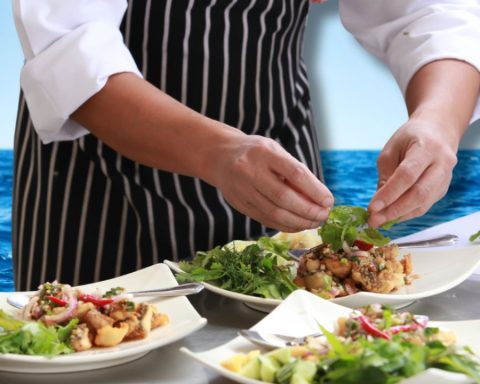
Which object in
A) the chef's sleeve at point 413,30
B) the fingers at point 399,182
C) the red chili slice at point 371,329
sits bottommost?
the red chili slice at point 371,329

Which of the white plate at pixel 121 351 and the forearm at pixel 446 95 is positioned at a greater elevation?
the forearm at pixel 446 95

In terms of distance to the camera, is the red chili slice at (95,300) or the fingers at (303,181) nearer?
the red chili slice at (95,300)

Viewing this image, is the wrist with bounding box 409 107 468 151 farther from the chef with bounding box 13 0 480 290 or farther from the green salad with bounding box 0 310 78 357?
the green salad with bounding box 0 310 78 357

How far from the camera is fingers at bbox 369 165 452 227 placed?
161 cm

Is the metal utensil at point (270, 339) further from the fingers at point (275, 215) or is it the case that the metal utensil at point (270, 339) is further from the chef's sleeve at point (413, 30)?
the chef's sleeve at point (413, 30)

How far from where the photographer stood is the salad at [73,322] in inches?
44.9

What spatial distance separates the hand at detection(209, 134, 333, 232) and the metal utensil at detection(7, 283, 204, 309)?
21cm

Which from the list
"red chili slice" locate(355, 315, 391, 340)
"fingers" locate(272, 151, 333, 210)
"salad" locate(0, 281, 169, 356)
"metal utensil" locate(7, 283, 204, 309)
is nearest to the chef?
"fingers" locate(272, 151, 333, 210)

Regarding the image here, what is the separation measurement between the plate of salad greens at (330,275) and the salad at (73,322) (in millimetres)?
225

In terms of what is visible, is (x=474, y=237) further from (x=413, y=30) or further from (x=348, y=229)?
(x=413, y=30)

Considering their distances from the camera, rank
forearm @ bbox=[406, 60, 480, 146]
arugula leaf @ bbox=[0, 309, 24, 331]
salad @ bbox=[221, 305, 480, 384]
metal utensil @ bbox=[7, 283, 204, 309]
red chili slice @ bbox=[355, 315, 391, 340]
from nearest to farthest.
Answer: salad @ bbox=[221, 305, 480, 384] → red chili slice @ bbox=[355, 315, 391, 340] → arugula leaf @ bbox=[0, 309, 24, 331] → metal utensil @ bbox=[7, 283, 204, 309] → forearm @ bbox=[406, 60, 480, 146]

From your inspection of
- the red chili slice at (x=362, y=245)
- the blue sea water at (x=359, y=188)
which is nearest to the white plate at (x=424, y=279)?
the red chili slice at (x=362, y=245)

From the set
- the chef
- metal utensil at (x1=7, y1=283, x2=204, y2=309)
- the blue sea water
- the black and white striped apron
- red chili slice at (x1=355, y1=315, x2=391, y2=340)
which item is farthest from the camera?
the blue sea water

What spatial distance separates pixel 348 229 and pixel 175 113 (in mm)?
392
